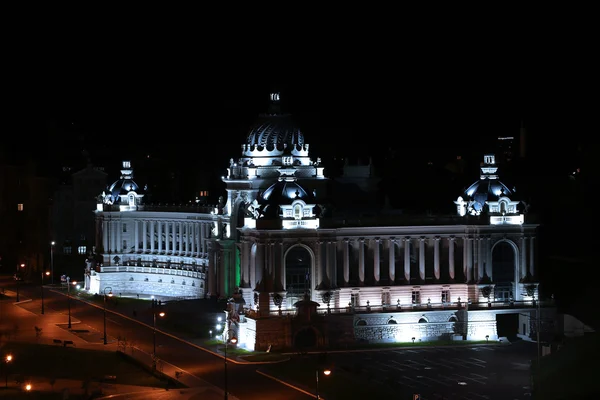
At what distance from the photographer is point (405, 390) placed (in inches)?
3607

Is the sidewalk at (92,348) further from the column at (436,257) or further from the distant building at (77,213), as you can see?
the distant building at (77,213)

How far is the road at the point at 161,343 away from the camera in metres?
93.2

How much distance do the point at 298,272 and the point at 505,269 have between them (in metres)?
17.1

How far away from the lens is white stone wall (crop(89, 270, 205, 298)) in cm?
14112

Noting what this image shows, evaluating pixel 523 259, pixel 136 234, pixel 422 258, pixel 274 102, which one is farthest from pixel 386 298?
pixel 136 234

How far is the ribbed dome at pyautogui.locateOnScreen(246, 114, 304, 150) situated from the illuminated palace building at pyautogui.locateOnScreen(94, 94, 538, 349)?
0.08 metres

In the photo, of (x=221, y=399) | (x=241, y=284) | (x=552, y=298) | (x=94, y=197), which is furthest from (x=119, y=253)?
(x=221, y=399)

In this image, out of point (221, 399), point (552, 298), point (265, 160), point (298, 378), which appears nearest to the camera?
point (221, 399)

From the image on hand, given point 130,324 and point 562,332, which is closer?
point 562,332

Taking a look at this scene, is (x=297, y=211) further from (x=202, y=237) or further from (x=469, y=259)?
(x=202, y=237)

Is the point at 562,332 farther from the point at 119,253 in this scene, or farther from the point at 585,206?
the point at 119,253

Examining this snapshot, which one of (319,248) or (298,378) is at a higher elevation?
(319,248)

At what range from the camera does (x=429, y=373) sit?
98.4m

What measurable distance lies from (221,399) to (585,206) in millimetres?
67046
